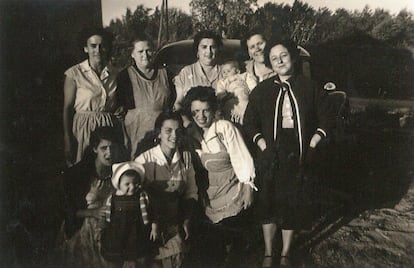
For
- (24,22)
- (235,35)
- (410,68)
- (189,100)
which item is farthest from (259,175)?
(24,22)

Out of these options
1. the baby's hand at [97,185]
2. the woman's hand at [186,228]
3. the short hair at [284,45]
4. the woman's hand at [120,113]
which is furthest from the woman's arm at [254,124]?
the baby's hand at [97,185]

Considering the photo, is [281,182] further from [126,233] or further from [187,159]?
[126,233]

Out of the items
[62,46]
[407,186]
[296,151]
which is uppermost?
[62,46]

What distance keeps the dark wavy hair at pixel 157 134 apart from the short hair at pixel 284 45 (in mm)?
676

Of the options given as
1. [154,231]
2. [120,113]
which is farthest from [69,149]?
[154,231]

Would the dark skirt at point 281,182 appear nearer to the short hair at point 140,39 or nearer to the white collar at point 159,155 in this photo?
the white collar at point 159,155

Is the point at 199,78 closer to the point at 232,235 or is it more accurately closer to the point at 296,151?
the point at 296,151

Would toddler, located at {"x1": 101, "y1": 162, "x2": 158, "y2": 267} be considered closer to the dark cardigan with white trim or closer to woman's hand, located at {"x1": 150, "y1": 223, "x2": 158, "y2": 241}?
woman's hand, located at {"x1": 150, "y1": 223, "x2": 158, "y2": 241}

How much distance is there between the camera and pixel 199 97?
3.08m

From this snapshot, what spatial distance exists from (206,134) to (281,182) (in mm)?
581

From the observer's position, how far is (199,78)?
3.13 metres

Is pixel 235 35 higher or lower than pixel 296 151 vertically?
higher

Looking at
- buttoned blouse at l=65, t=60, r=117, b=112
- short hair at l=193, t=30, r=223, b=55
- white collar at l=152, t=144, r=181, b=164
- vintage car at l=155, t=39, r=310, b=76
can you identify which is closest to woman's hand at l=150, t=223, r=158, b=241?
white collar at l=152, t=144, r=181, b=164

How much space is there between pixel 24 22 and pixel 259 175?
185cm
